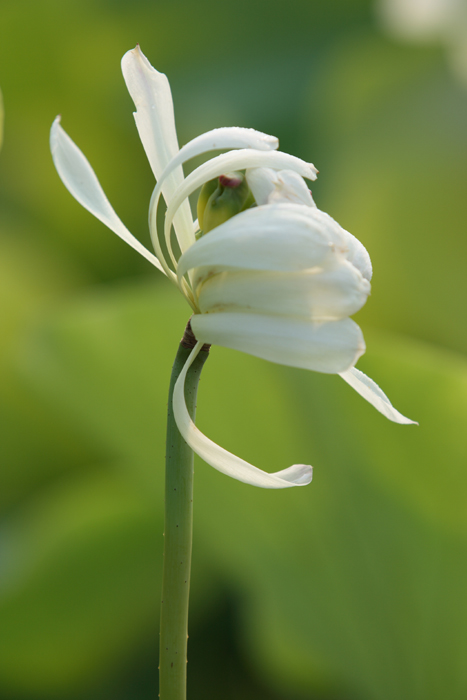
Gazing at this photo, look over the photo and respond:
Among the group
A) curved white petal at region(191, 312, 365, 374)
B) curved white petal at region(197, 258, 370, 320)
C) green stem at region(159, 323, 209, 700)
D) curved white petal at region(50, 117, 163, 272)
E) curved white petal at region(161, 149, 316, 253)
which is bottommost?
green stem at region(159, 323, 209, 700)

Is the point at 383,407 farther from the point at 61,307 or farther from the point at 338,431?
the point at 61,307

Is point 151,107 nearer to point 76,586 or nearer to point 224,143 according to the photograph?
point 224,143

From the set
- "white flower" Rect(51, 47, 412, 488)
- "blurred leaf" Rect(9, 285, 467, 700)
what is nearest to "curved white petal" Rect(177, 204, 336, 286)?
"white flower" Rect(51, 47, 412, 488)

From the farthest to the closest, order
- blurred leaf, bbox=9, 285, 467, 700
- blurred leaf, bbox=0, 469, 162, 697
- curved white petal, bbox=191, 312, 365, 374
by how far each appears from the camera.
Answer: blurred leaf, bbox=0, 469, 162, 697 < blurred leaf, bbox=9, 285, 467, 700 < curved white petal, bbox=191, 312, 365, 374

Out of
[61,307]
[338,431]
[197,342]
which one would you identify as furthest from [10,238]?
[197,342]

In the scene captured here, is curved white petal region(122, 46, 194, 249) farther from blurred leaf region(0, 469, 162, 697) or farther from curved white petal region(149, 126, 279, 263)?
blurred leaf region(0, 469, 162, 697)

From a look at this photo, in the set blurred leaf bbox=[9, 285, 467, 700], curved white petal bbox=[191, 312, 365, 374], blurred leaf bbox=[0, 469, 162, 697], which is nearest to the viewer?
curved white petal bbox=[191, 312, 365, 374]

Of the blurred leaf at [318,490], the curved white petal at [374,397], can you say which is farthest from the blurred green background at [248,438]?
the curved white petal at [374,397]
